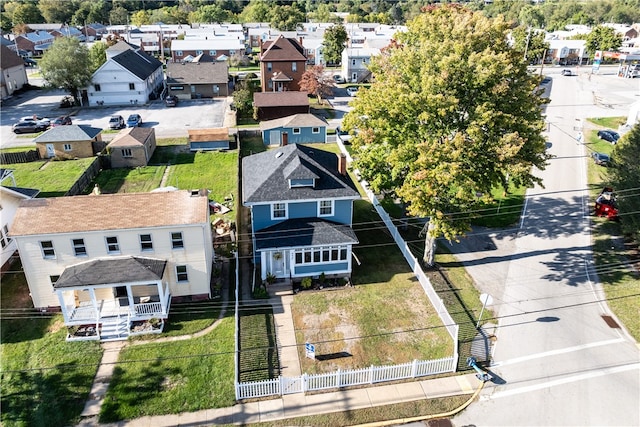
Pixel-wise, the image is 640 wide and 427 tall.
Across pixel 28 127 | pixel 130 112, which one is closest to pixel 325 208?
pixel 28 127

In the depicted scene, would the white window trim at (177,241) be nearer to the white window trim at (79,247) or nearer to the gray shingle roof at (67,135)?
the white window trim at (79,247)

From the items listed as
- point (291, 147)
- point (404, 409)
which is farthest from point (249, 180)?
point (404, 409)

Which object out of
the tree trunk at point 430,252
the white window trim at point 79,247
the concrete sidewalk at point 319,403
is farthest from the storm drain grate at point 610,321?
the white window trim at point 79,247

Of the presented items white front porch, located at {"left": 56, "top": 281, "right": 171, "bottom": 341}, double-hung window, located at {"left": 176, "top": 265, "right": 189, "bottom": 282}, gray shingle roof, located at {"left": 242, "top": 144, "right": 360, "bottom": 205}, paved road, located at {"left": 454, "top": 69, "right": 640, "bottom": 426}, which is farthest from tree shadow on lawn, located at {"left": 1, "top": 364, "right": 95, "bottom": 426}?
paved road, located at {"left": 454, "top": 69, "right": 640, "bottom": 426}

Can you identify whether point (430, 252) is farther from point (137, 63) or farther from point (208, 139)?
point (137, 63)

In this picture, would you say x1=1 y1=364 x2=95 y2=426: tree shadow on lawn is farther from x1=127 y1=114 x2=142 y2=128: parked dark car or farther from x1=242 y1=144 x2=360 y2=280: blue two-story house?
x1=127 y1=114 x2=142 y2=128: parked dark car

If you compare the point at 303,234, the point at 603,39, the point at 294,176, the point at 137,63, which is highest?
the point at 603,39
